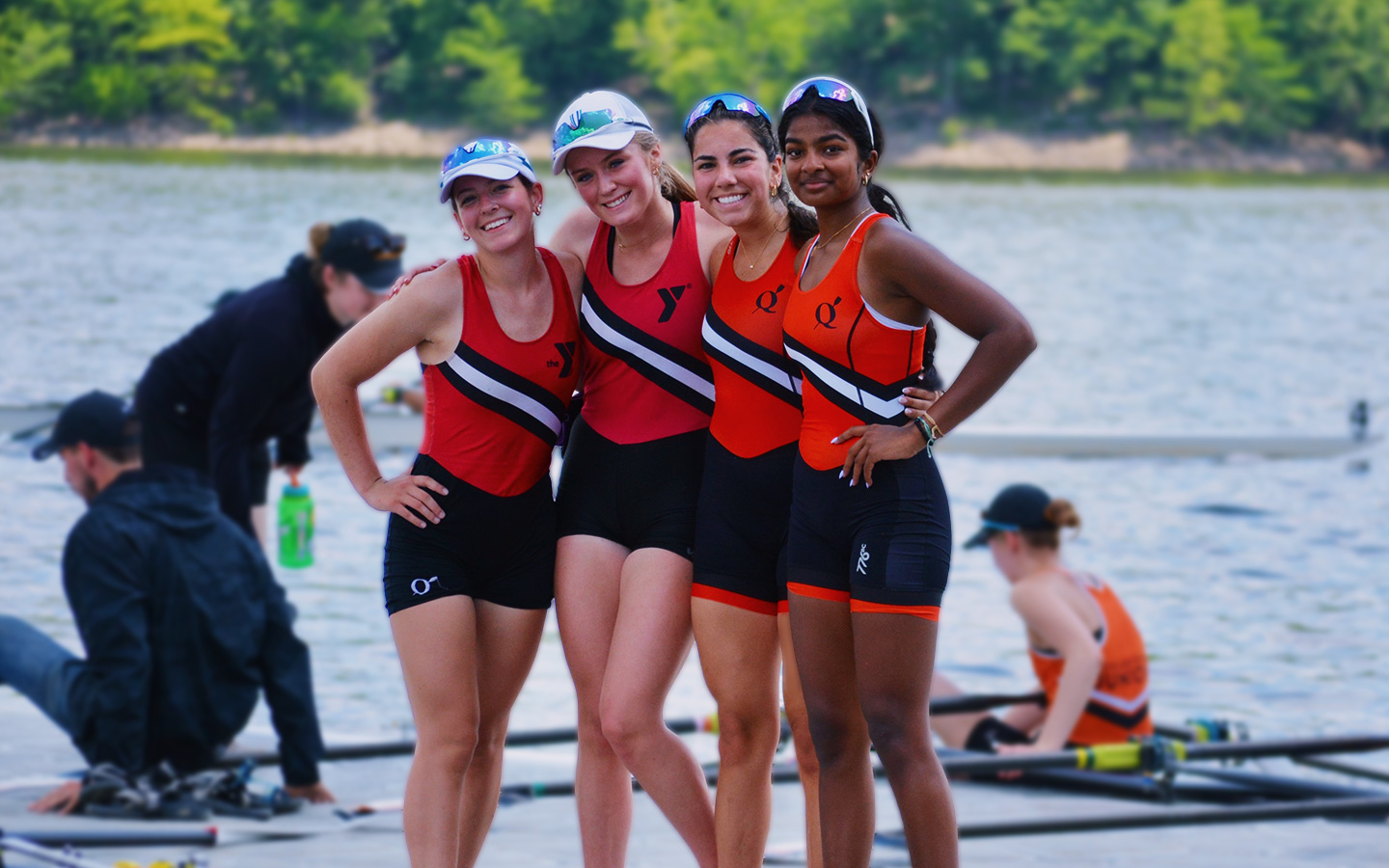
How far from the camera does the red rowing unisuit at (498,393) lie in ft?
12.5

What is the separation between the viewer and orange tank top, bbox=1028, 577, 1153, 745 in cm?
661

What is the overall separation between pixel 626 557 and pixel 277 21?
58.8 m

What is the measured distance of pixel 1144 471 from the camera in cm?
1766

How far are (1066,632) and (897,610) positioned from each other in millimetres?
3103

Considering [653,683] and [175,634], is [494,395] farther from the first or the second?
[175,634]

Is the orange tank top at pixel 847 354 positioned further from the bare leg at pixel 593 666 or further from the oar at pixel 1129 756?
the oar at pixel 1129 756

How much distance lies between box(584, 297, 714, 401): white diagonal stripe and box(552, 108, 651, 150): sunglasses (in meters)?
0.38

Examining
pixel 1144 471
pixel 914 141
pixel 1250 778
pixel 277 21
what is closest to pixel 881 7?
pixel 914 141

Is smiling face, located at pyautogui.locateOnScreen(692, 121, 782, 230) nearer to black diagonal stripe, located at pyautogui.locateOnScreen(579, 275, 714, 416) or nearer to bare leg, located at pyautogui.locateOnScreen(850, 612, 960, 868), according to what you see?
black diagonal stripe, located at pyautogui.locateOnScreen(579, 275, 714, 416)

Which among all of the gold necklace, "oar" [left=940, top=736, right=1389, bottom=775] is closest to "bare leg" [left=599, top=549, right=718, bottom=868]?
the gold necklace

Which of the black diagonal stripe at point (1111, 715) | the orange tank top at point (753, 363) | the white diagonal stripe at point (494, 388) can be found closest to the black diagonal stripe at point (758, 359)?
the orange tank top at point (753, 363)

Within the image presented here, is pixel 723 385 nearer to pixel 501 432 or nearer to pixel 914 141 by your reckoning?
A: pixel 501 432

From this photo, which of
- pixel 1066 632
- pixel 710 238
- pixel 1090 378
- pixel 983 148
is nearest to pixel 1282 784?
pixel 1066 632

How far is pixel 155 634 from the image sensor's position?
571cm
